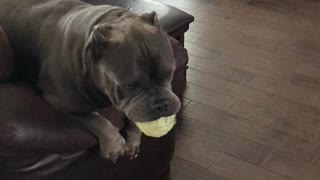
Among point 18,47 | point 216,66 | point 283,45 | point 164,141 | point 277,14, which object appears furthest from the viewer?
point 277,14

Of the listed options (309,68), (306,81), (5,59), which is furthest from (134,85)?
(309,68)

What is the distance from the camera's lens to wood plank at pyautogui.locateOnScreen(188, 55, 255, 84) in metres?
2.52

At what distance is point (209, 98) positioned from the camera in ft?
7.84

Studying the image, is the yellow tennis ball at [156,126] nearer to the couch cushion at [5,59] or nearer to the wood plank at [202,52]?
the couch cushion at [5,59]

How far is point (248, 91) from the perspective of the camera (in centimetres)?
242

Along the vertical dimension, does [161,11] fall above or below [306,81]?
above

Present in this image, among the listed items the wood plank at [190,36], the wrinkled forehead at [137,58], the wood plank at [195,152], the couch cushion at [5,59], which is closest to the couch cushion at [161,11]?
the wood plank at [195,152]

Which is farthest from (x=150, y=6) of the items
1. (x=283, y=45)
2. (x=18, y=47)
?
(x=283, y=45)

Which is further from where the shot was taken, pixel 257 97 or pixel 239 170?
pixel 257 97

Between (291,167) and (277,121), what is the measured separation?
304mm

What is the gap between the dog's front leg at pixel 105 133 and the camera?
134 centimetres

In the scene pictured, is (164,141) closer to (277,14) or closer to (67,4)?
(67,4)

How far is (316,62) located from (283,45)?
0.24 meters

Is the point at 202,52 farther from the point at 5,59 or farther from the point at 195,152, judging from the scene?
the point at 5,59
